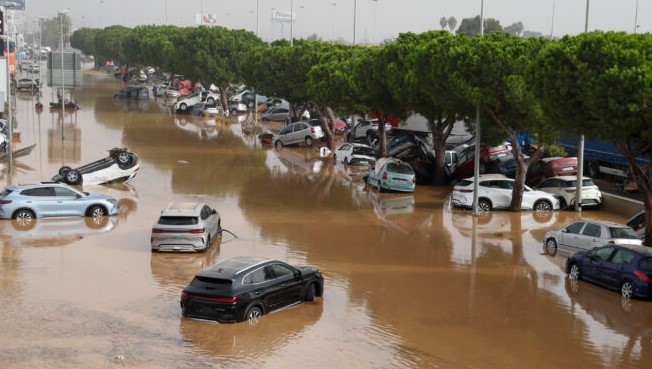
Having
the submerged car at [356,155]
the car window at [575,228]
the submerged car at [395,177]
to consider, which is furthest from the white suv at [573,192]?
the submerged car at [356,155]

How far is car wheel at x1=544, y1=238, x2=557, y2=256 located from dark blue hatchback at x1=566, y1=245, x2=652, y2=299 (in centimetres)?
290

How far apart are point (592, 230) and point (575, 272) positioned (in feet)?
7.09

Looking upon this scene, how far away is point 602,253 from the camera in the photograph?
21.4m

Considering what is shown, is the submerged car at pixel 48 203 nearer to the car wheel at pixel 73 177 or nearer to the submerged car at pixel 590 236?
the car wheel at pixel 73 177

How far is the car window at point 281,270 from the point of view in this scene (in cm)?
1862

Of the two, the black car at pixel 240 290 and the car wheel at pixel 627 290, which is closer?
the black car at pixel 240 290

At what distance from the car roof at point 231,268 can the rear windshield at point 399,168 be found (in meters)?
19.3

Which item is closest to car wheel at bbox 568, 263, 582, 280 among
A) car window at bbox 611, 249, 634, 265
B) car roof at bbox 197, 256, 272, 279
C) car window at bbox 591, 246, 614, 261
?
car window at bbox 591, 246, 614, 261

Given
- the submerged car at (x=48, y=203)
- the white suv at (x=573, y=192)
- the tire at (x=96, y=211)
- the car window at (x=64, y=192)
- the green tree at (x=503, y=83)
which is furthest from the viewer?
the white suv at (x=573, y=192)

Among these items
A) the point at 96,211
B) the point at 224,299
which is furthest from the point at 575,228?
the point at 96,211

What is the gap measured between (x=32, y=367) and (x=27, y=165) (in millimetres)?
28645

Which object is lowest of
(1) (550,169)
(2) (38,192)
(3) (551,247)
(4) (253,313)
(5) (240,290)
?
(4) (253,313)

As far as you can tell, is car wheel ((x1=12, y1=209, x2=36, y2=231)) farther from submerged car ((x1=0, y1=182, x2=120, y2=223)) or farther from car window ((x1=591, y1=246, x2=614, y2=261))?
car window ((x1=591, y1=246, x2=614, y2=261))

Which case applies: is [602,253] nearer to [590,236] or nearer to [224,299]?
[590,236]
